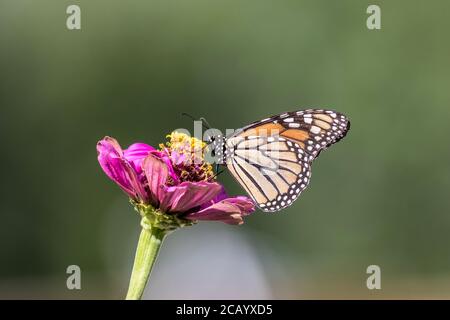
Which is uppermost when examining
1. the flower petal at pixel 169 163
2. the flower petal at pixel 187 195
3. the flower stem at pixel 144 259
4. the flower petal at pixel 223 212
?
the flower petal at pixel 169 163

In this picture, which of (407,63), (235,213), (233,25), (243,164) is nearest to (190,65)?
(233,25)

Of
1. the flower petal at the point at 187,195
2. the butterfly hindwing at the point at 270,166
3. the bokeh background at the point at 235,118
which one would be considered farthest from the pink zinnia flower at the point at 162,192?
the bokeh background at the point at 235,118

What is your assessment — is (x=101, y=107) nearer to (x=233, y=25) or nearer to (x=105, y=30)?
(x=105, y=30)

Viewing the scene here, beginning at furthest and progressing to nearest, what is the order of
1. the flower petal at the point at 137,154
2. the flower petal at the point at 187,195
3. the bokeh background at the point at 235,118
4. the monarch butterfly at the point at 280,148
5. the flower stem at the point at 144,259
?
the bokeh background at the point at 235,118 → the monarch butterfly at the point at 280,148 → the flower petal at the point at 137,154 → the flower petal at the point at 187,195 → the flower stem at the point at 144,259

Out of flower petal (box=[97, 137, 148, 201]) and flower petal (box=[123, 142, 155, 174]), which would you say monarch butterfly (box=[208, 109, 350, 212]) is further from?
flower petal (box=[97, 137, 148, 201])

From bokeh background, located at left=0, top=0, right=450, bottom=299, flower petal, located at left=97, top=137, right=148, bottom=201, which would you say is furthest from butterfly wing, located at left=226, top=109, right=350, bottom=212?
bokeh background, located at left=0, top=0, right=450, bottom=299

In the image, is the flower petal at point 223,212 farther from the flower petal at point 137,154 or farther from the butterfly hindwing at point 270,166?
the butterfly hindwing at point 270,166

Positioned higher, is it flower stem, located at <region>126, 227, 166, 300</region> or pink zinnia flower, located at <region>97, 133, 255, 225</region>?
pink zinnia flower, located at <region>97, 133, 255, 225</region>

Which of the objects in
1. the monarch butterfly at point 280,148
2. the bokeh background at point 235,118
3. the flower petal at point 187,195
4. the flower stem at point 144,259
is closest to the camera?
the flower stem at point 144,259
